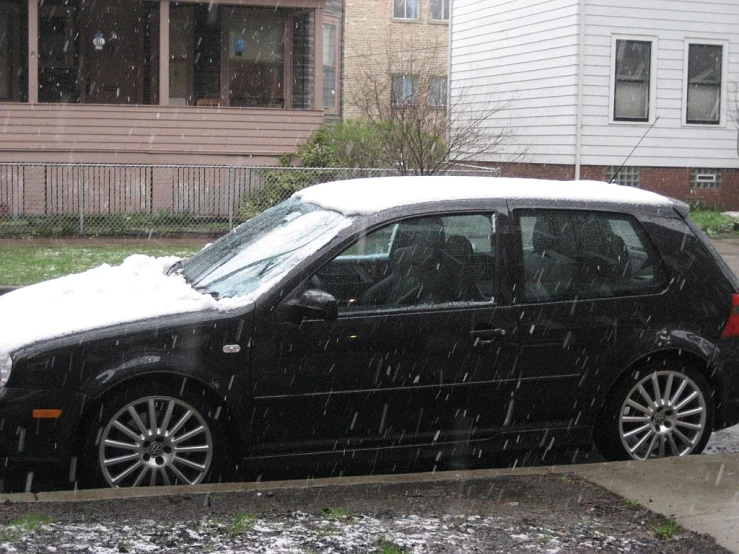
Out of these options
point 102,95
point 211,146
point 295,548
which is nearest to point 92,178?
point 211,146

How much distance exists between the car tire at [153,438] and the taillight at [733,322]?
2914 mm

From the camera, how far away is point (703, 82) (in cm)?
2159

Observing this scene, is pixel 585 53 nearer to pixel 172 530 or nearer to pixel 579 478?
pixel 579 478

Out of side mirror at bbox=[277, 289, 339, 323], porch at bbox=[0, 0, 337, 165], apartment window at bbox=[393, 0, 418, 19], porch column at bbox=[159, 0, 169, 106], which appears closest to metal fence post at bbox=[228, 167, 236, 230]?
porch at bbox=[0, 0, 337, 165]

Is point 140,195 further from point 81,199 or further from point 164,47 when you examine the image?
point 164,47

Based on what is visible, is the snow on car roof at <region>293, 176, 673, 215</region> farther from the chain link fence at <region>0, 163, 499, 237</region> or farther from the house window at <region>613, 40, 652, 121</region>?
the house window at <region>613, 40, 652, 121</region>

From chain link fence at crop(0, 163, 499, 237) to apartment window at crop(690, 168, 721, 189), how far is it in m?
5.16

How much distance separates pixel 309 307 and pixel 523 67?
59.7 ft

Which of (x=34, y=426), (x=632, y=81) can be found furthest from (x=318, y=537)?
(x=632, y=81)

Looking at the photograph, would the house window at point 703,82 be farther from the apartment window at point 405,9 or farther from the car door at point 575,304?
the car door at point 575,304

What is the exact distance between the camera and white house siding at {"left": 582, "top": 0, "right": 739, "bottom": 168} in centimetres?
2077

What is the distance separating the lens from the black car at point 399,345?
17.2ft

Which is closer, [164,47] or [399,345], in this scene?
[399,345]

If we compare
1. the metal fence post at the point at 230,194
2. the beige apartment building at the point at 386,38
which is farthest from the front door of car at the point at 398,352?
the beige apartment building at the point at 386,38
